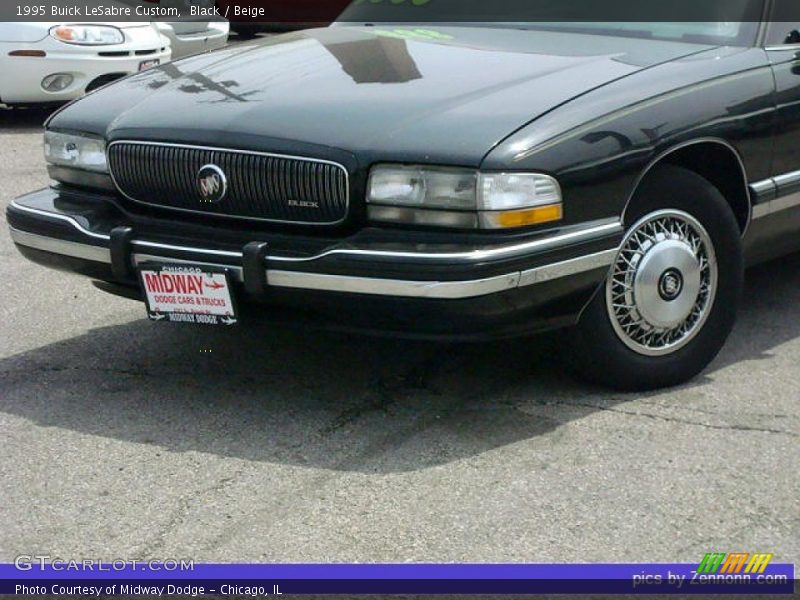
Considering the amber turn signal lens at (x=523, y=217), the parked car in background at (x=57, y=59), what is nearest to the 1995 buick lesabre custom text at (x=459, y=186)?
the amber turn signal lens at (x=523, y=217)

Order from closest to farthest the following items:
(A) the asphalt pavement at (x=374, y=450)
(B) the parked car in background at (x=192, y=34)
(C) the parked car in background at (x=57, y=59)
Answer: (A) the asphalt pavement at (x=374, y=450), (C) the parked car in background at (x=57, y=59), (B) the parked car in background at (x=192, y=34)

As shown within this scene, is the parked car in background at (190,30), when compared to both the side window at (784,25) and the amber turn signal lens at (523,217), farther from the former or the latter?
the amber turn signal lens at (523,217)

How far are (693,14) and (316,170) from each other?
169cm

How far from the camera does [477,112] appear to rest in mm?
4238

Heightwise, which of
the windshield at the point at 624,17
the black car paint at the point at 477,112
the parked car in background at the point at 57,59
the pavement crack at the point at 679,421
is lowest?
the parked car in background at the point at 57,59

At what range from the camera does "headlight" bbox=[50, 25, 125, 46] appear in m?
Result: 11.0

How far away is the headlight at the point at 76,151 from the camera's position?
4.75m

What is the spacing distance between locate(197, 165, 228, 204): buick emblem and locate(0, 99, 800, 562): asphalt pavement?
26.6 inches

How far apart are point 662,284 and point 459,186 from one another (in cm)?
87

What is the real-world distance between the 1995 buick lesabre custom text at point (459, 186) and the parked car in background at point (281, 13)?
11.7 meters

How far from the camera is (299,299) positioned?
421 cm

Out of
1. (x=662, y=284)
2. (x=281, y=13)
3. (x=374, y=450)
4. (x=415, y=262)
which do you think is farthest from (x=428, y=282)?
(x=281, y=13)

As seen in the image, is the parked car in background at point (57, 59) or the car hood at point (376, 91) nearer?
the car hood at point (376, 91)

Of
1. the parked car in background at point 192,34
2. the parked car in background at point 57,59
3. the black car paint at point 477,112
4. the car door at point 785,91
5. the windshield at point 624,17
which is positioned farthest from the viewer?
the parked car in background at point 192,34
